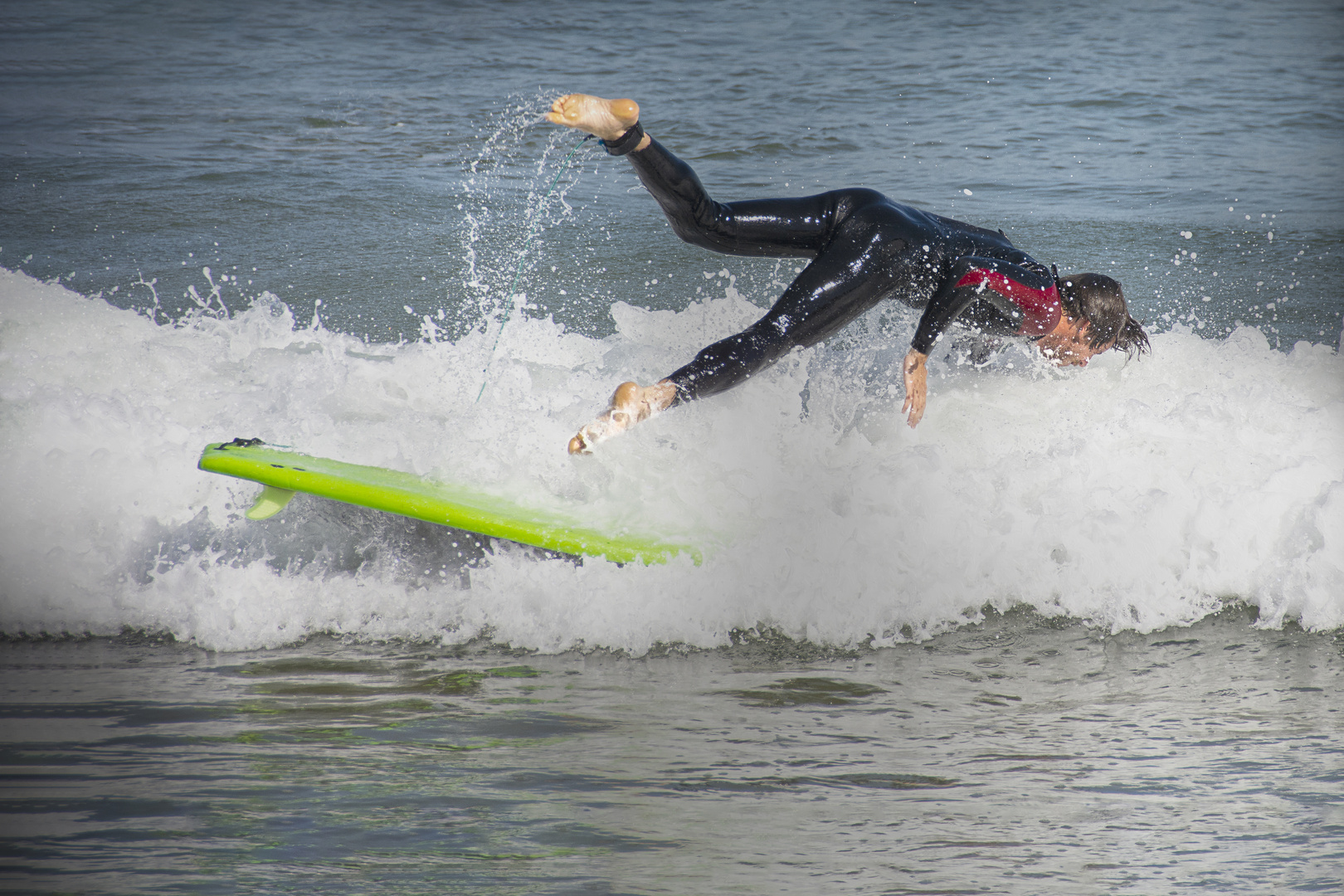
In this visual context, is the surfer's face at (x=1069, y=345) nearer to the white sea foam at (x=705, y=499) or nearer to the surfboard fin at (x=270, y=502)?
the white sea foam at (x=705, y=499)

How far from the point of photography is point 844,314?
12.8 feet

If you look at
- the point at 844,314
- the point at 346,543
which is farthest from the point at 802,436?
the point at 346,543

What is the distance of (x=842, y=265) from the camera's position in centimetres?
384

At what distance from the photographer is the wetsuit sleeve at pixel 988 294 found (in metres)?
3.78

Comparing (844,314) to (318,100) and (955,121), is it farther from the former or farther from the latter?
(318,100)

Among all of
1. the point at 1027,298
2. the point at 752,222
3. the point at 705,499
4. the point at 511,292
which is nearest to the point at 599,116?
A: the point at 752,222

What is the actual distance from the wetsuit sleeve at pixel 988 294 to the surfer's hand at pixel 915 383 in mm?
31

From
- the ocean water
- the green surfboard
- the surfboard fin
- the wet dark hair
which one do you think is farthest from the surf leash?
the wet dark hair

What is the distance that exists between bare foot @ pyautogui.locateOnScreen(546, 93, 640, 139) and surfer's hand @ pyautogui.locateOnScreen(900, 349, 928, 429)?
3.79 feet

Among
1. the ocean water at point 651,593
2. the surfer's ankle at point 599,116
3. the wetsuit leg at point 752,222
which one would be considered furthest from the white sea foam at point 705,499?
the surfer's ankle at point 599,116

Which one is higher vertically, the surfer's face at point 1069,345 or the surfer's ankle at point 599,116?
the surfer's ankle at point 599,116

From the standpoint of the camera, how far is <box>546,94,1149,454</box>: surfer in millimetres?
3629

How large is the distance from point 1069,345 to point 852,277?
96 centimetres

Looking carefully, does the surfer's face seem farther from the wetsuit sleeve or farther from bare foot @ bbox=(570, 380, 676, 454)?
bare foot @ bbox=(570, 380, 676, 454)
